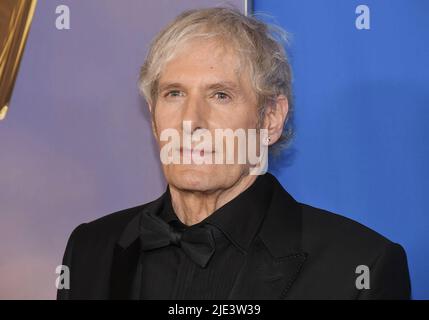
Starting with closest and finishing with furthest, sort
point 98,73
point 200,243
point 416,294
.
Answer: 1. point 200,243
2. point 416,294
3. point 98,73

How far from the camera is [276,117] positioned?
171cm

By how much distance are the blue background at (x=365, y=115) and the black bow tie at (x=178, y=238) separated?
399mm

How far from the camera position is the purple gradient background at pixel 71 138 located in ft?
6.31

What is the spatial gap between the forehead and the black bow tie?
0.33 meters

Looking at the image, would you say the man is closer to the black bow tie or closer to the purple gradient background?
the black bow tie

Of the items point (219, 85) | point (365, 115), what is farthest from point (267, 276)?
point (365, 115)

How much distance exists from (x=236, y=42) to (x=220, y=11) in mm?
95

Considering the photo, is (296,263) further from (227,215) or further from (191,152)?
(191,152)

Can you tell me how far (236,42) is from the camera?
160cm

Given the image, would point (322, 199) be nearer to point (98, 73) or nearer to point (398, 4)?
point (398, 4)

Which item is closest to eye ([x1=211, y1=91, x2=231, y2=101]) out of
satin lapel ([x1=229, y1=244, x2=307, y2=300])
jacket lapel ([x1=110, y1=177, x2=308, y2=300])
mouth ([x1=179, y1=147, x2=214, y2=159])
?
mouth ([x1=179, y1=147, x2=214, y2=159])

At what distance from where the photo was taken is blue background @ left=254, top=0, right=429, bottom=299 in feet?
5.90

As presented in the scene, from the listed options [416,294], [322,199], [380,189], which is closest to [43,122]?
[322,199]

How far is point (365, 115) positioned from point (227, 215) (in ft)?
1.55
